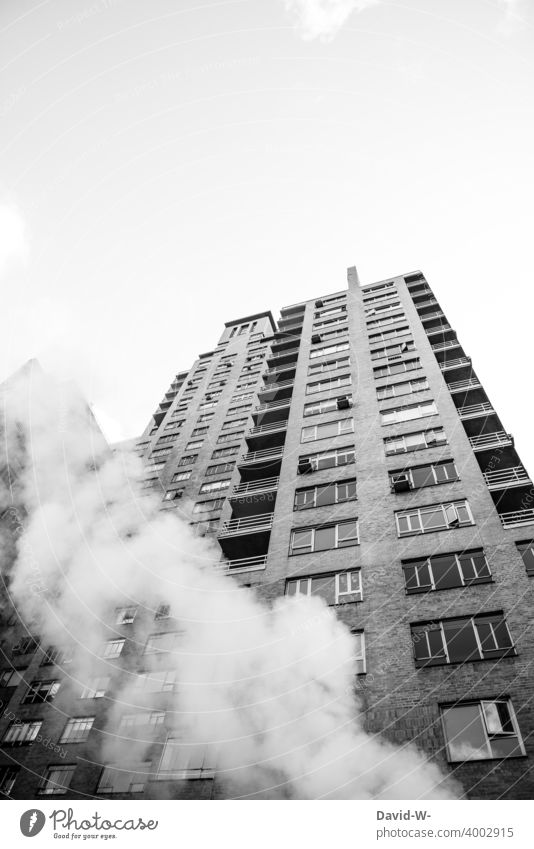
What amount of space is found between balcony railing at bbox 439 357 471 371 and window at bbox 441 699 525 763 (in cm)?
1837

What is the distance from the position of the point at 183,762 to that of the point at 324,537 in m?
8.72

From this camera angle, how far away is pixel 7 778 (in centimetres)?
1717

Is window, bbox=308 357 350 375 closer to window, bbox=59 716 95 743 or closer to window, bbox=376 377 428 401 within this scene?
window, bbox=376 377 428 401

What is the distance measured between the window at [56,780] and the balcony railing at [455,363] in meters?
23.9

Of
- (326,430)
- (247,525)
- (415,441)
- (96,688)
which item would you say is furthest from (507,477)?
(96,688)

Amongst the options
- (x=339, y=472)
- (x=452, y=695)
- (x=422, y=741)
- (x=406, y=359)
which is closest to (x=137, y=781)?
(x=422, y=741)

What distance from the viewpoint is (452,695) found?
13.5m

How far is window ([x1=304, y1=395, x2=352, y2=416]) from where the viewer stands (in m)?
28.3

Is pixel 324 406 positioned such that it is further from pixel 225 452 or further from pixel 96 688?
pixel 96 688

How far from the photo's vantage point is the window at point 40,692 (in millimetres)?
19859

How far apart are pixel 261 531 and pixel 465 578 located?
25.4ft

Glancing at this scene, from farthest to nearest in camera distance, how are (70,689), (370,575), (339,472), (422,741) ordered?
(339,472), (70,689), (370,575), (422,741)

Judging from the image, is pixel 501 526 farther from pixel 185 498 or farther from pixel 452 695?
pixel 185 498

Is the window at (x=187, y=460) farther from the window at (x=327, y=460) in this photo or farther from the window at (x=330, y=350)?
the window at (x=330, y=350)
